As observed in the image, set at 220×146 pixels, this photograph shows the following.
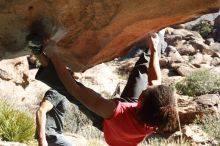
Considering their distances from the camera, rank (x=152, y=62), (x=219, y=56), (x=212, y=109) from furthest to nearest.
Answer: (x=219, y=56), (x=212, y=109), (x=152, y=62)

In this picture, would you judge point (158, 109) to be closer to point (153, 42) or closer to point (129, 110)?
point (129, 110)

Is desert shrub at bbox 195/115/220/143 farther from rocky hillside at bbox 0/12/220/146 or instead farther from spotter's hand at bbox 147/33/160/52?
spotter's hand at bbox 147/33/160/52

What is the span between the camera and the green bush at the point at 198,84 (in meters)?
19.4

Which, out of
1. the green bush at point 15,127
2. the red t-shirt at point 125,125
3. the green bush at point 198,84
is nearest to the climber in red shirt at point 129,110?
the red t-shirt at point 125,125

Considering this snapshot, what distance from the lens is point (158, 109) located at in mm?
3451

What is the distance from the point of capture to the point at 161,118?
3.46 meters

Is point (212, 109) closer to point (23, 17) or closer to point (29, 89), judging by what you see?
point (29, 89)

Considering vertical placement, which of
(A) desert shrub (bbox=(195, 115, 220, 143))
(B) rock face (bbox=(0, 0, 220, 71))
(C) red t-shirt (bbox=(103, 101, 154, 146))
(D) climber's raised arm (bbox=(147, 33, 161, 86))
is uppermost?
(B) rock face (bbox=(0, 0, 220, 71))

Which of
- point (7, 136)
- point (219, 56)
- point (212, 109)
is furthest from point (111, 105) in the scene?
point (219, 56)

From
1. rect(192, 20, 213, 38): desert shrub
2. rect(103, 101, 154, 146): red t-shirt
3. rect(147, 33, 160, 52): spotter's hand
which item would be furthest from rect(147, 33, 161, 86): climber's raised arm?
rect(192, 20, 213, 38): desert shrub

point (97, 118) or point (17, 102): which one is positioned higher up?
point (97, 118)

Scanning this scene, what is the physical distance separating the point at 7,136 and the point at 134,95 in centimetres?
451

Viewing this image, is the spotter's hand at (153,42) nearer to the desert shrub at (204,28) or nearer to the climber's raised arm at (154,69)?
the climber's raised arm at (154,69)

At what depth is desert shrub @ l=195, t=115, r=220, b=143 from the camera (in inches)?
540
